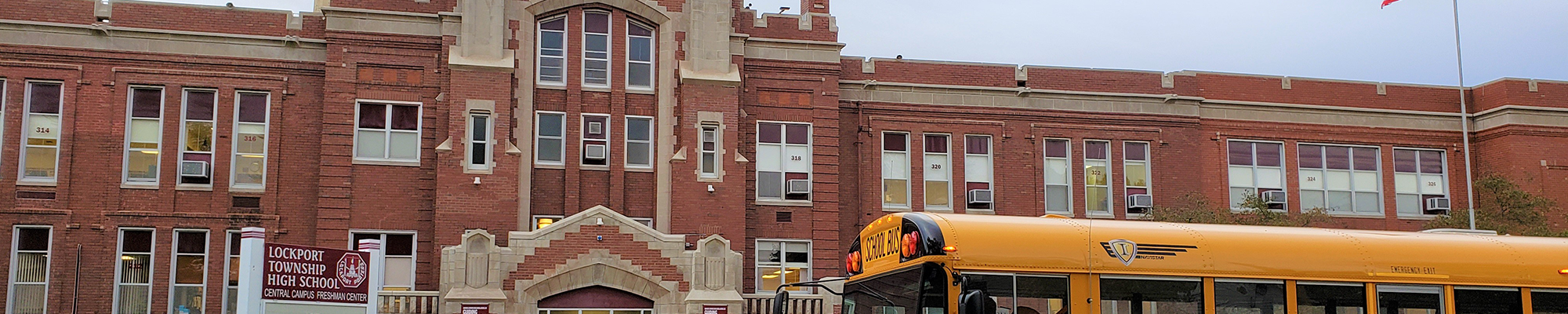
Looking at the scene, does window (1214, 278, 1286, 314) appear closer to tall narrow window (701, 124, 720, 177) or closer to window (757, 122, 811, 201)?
tall narrow window (701, 124, 720, 177)

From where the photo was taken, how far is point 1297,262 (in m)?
12.8

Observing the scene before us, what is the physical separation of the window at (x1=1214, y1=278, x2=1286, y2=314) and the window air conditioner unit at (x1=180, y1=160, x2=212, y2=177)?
21.1m

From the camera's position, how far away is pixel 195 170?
27391 mm

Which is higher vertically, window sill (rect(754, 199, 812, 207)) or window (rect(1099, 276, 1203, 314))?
window sill (rect(754, 199, 812, 207))

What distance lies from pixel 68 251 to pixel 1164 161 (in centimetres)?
2291

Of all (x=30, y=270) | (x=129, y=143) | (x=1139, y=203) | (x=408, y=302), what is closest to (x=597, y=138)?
(x=408, y=302)

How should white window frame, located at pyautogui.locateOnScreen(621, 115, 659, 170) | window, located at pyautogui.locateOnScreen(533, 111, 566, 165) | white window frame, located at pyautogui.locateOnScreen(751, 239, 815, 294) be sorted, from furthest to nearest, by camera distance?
white window frame, located at pyautogui.locateOnScreen(751, 239, 815, 294), white window frame, located at pyautogui.locateOnScreen(621, 115, 659, 170), window, located at pyautogui.locateOnScreen(533, 111, 566, 165)

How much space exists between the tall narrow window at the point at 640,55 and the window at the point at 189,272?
8.85 meters

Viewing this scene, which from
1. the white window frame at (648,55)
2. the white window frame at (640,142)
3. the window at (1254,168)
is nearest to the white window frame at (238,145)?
the white window frame at (640,142)

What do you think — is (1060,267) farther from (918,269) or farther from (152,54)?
(152,54)

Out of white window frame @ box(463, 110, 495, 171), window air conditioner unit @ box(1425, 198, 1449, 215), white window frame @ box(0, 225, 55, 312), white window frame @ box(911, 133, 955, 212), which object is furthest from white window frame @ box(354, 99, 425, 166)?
window air conditioner unit @ box(1425, 198, 1449, 215)

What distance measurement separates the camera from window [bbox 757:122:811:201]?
30000mm

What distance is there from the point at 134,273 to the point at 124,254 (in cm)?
41

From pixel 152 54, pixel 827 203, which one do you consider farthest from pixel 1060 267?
pixel 152 54
